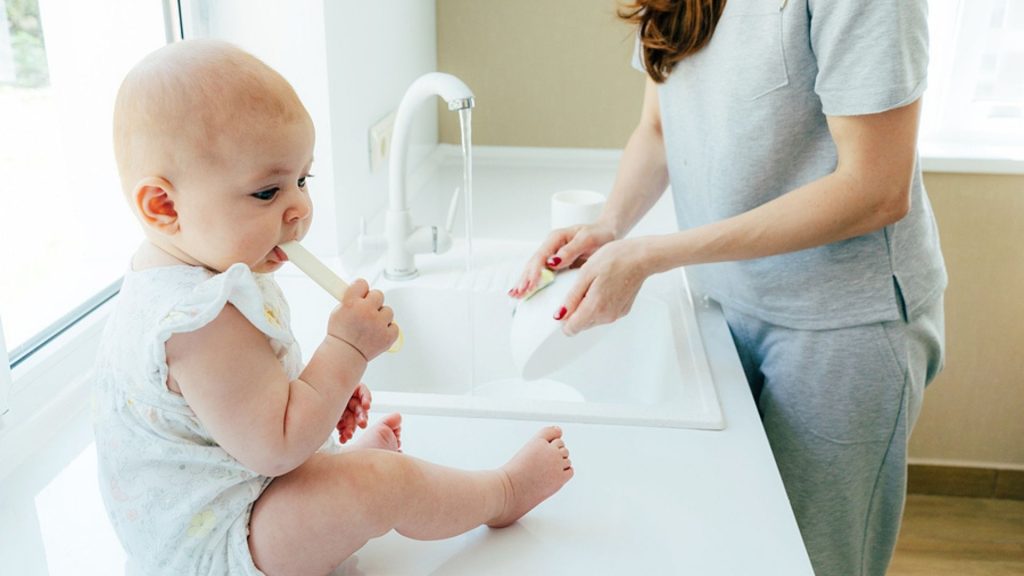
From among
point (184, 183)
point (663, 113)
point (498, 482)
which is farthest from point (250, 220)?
point (663, 113)

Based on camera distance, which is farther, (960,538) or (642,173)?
(960,538)

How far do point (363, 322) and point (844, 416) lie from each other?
2.29ft

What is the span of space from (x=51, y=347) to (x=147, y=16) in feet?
1.76

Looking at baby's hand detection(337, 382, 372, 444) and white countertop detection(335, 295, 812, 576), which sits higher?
baby's hand detection(337, 382, 372, 444)

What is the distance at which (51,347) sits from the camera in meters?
0.94

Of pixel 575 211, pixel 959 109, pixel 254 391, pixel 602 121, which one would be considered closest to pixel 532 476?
pixel 254 391

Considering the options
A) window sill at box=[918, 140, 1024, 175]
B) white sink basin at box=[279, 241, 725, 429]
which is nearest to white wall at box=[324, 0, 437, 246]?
white sink basin at box=[279, 241, 725, 429]

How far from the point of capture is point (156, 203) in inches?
23.4

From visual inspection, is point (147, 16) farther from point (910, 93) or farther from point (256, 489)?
point (910, 93)

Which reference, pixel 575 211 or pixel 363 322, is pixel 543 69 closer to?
pixel 575 211

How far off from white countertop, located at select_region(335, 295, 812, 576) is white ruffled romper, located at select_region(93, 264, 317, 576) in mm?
123

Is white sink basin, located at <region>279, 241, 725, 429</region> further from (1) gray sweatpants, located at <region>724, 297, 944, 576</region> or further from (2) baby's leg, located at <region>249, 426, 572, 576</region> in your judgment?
(2) baby's leg, located at <region>249, 426, 572, 576</region>

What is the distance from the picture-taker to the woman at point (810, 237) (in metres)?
0.92

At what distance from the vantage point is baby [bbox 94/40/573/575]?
583 mm
